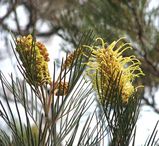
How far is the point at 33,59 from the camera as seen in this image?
46 cm

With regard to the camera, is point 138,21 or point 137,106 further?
point 138,21

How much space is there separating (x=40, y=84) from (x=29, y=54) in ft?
0.11

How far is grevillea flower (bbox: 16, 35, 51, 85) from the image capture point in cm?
46

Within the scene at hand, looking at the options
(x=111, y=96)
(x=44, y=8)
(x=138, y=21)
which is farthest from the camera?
(x=44, y=8)

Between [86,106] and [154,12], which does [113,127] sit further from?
[154,12]

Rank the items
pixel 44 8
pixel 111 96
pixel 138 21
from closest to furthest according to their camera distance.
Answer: pixel 111 96
pixel 138 21
pixel 44 8

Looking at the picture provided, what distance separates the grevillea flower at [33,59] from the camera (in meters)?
0.46

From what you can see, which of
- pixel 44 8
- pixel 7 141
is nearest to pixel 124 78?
pixel 7 141

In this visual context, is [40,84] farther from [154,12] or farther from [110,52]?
[154,12]

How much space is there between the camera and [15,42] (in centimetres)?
47

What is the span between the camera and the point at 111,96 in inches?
17.3

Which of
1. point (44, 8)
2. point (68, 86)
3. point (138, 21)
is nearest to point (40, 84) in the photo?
point (68, 86)

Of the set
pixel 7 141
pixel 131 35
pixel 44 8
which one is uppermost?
pixel 44 8

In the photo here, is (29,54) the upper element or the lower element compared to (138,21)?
lower
